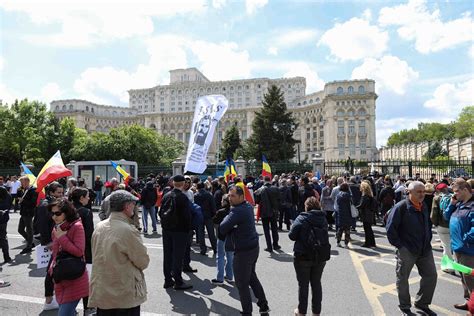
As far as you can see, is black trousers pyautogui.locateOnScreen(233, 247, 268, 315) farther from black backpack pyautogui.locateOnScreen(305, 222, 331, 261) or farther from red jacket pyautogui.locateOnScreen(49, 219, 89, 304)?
red jacket pyautogui.locateOnScreen(49, 219, 89, 304)

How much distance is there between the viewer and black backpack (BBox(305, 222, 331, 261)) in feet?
15.3

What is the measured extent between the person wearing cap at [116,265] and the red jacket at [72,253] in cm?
72

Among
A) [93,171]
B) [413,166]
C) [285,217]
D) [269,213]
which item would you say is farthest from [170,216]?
[413,166]

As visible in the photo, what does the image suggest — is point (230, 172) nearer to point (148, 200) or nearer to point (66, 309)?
point (148, 200)

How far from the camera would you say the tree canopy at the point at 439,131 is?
268 ft

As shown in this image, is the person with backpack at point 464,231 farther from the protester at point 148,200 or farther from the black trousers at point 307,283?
the protester at point 148,200

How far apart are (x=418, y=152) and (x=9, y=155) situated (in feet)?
271

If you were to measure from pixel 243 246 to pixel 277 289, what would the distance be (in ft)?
6.02

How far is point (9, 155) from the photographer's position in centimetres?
3794

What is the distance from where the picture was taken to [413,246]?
5141 mm

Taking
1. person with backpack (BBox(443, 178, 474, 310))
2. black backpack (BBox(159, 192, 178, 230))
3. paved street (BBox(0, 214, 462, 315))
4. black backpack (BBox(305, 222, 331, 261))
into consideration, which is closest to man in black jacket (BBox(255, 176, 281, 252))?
paved street (BBox(0, 214, 462, 315))

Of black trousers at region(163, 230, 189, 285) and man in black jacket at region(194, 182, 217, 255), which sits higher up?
man in black jacket at region(194, 182, 217, 255)

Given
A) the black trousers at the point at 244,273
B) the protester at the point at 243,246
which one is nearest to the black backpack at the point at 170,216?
the protester at the point at 243,246

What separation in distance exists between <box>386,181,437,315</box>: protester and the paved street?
1.11ft
